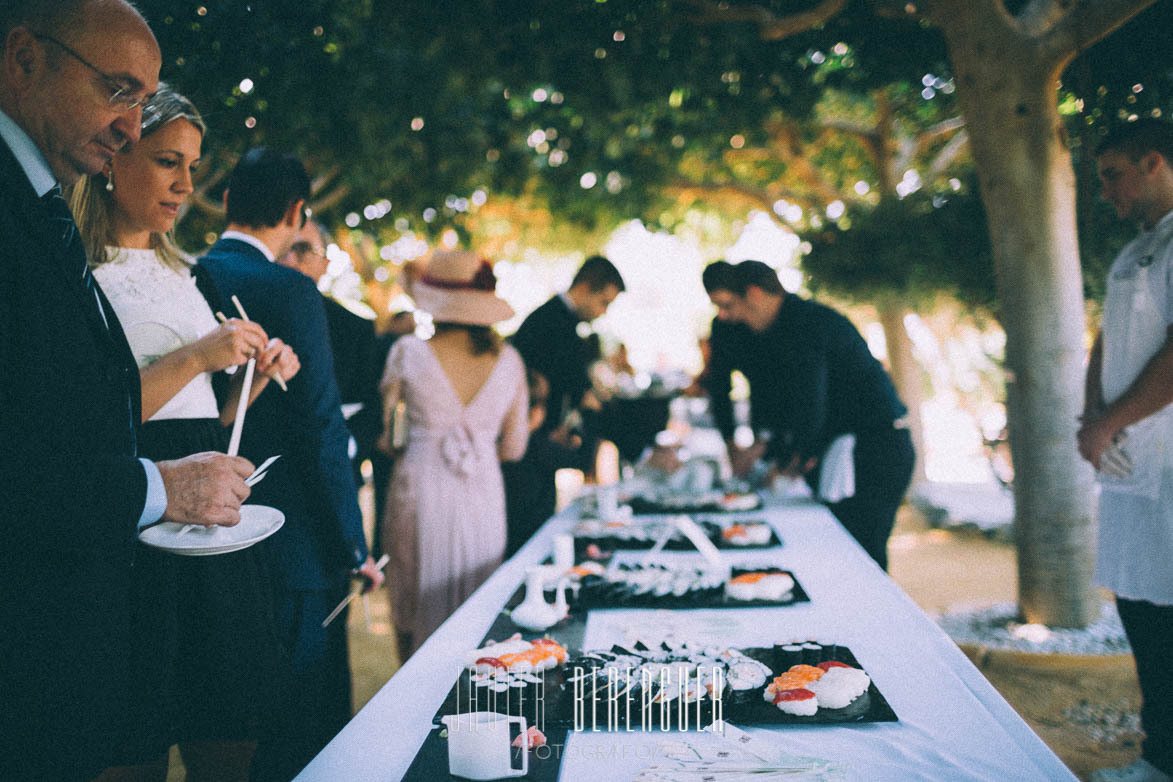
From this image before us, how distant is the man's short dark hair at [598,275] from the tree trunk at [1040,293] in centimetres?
168

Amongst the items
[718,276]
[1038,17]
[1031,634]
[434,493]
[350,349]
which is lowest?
[1031,634]

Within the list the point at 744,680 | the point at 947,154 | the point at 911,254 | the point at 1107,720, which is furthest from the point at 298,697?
the point at 947,154

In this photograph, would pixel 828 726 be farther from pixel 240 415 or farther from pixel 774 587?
pixel 240 415

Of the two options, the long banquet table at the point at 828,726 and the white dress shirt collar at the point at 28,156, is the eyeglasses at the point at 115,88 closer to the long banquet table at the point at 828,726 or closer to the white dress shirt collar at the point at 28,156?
the white dress shirt collar at the point at 28,156

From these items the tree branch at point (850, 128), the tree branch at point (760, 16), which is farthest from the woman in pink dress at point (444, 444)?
the tree branch at point (850, 128)

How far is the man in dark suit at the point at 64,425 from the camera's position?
0.97m

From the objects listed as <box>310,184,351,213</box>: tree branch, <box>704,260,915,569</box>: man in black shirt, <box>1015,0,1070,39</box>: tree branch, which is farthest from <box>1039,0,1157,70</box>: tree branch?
<box>310,184,351,213</box>: tree branch

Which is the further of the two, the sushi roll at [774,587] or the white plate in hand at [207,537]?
the sushi roll at [774,587]

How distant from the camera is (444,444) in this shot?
2707mm

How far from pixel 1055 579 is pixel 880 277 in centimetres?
281

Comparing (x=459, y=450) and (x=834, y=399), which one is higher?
(x=834, y=399)

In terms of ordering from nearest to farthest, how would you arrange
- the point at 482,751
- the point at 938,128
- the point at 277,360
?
the point at 482,751 < the point at 277,360 < the point at 938,128

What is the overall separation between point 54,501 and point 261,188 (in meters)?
1.09

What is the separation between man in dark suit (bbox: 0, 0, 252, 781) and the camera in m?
0.97
